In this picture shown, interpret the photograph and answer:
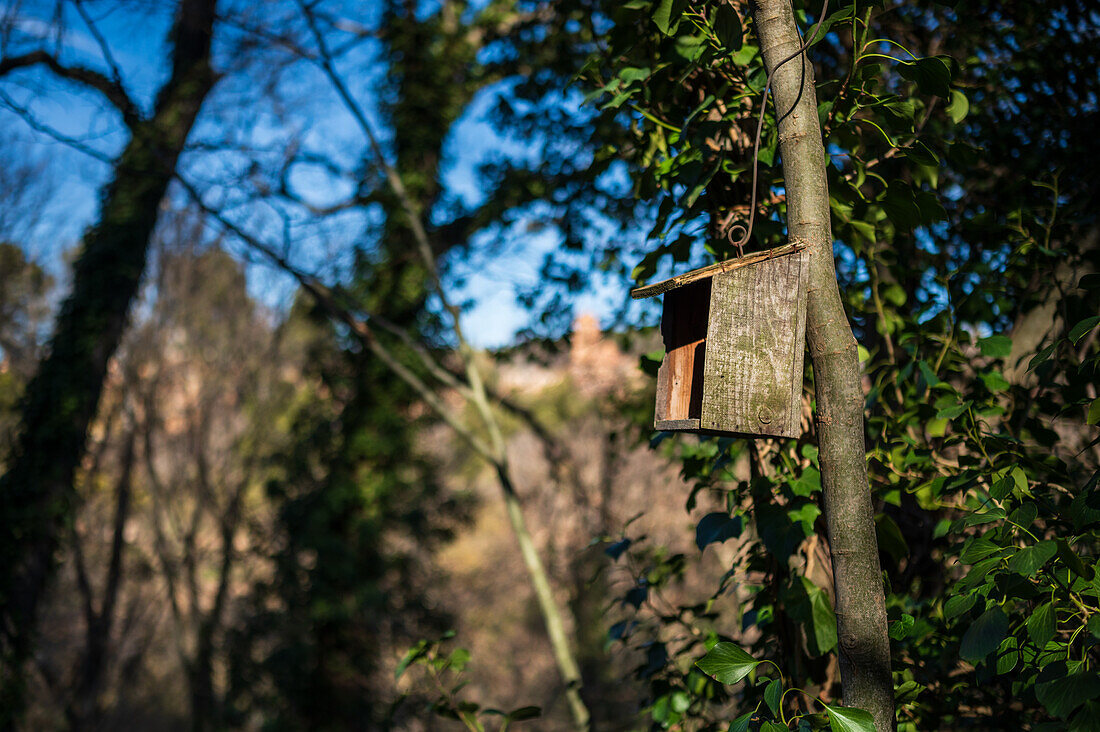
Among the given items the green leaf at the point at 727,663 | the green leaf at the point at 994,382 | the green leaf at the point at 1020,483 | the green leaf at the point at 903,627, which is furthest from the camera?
the green leaf at the point at 994,382

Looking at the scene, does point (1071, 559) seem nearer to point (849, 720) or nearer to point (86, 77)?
point (849, 720)

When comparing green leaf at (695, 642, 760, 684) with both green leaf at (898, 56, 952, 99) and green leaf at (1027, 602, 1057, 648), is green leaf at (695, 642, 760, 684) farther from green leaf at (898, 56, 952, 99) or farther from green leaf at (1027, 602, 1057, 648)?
green leaf at (898, 56, 952, 99)

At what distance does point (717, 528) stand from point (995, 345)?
92cm

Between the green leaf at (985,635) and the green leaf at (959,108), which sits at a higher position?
the green leaf at (959,108)

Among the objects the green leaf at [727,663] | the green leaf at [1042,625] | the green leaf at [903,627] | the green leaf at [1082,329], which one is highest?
the green leaf at [1082,329]

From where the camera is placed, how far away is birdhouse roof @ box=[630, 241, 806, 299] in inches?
50.5

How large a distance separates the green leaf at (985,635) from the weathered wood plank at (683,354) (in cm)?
69

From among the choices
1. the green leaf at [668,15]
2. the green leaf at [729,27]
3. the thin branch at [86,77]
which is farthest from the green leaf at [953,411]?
the thin branch at [86,77]

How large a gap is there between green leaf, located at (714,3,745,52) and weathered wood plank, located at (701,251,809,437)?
0.48 metres

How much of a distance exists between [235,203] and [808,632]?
3952 mm

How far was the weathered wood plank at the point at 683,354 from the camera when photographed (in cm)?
169

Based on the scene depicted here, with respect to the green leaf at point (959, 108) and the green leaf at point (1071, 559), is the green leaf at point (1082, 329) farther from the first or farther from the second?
the green leaf at point (959, 108)

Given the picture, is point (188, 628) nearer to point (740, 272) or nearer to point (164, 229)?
point (164, 229)

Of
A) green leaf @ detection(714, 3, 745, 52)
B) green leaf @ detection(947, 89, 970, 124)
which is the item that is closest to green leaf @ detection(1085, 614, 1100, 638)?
green leaf @ detection(947, 89, 970, 124)
